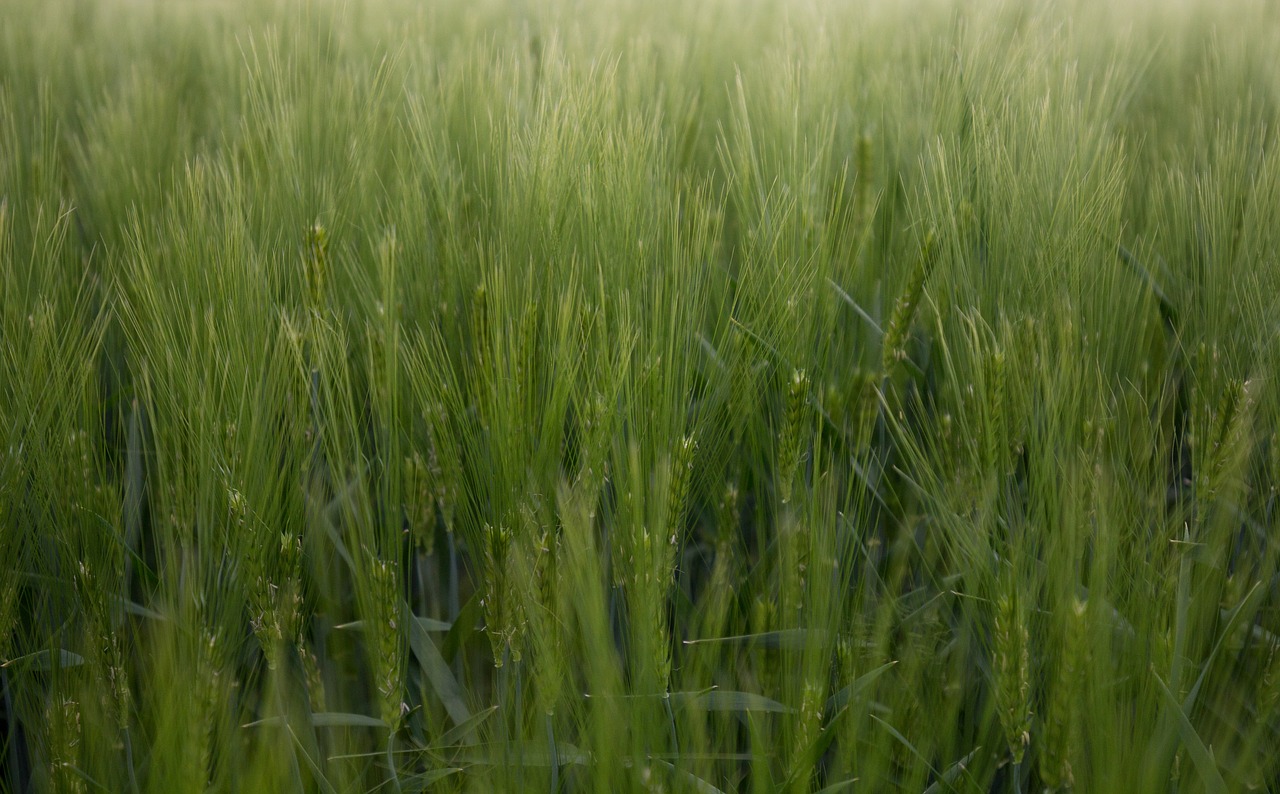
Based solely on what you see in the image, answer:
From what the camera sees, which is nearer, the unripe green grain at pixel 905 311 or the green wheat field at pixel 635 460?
the green wheat field at pixel 635 460

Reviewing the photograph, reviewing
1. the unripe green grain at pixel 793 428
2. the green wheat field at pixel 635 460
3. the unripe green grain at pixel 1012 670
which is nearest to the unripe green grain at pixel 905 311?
the green wheat field at pixel 635 460

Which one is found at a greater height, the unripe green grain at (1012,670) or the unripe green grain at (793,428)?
the unripe green grain at (793,428)

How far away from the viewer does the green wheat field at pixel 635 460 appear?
62 cm

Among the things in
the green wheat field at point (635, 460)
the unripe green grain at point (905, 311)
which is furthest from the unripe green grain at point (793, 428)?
the unripe green grain at point (905, 311)

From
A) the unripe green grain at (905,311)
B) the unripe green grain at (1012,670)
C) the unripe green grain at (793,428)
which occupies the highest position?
the unripe green grain at (905,311)

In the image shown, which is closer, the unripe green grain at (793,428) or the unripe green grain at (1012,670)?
the unripe green grain at (1012,670)

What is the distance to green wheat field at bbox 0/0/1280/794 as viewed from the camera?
619mm

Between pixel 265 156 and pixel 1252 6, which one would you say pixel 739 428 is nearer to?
pixel 265 156

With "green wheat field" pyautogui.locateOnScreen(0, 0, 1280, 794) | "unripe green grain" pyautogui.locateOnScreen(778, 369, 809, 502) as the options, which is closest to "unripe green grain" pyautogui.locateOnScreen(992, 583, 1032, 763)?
"green wheat field" pyautogui.locateOnScreen(0, 0, 1280, 794)

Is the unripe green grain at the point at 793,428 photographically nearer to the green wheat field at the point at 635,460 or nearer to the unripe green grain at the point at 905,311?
the green wheat field at the point at 635,460

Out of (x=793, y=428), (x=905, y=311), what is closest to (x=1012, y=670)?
(x=793, y=428)

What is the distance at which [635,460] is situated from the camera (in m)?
0.58

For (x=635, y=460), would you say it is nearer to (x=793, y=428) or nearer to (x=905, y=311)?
(x=793, y=428)

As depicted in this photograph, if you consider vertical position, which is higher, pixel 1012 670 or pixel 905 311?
pixel 905 311
